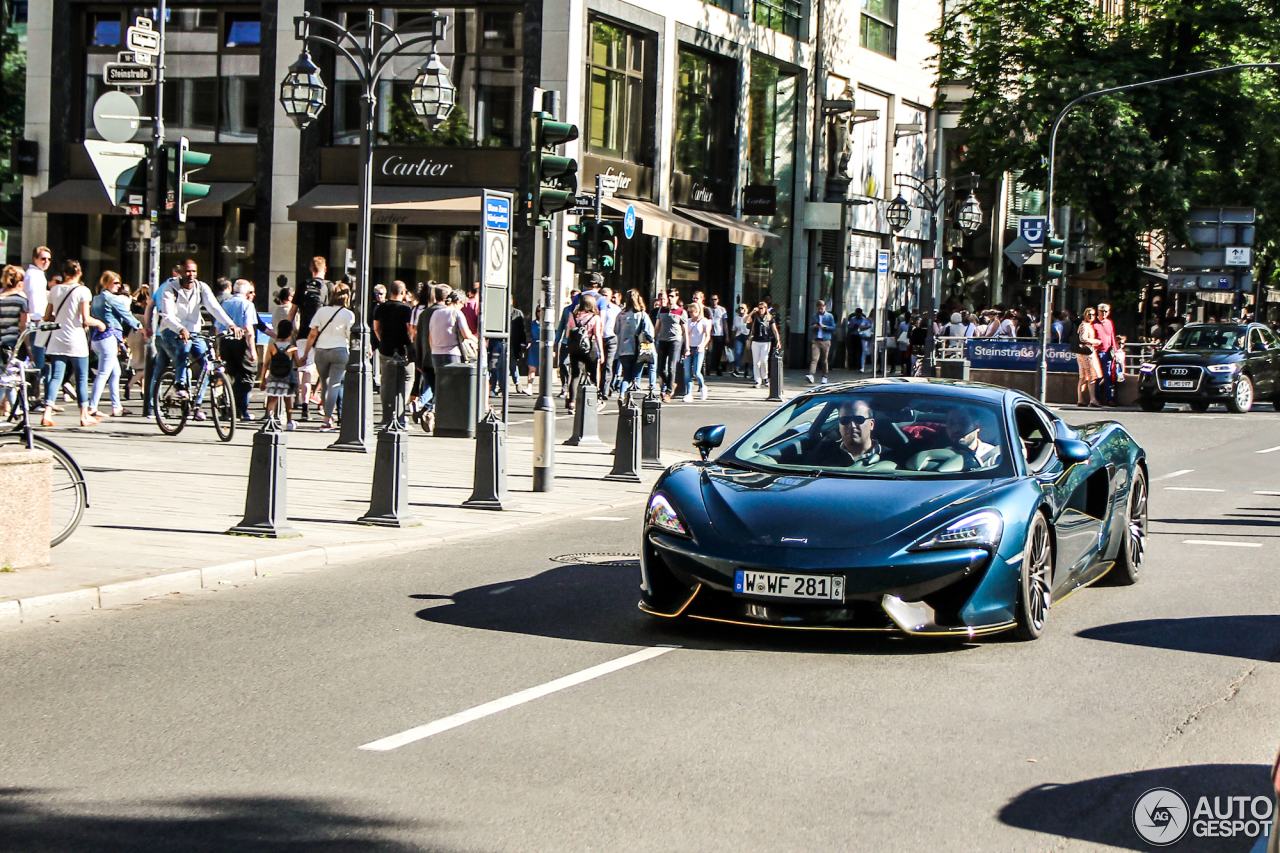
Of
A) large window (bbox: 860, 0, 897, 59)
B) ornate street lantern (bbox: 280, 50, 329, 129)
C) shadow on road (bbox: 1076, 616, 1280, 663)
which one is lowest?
shadow on road (bbox: 1076, 616, 1280, 663)

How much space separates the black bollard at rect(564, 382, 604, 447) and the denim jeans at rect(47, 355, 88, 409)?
5.76 metres

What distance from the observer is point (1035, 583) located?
7828 mm

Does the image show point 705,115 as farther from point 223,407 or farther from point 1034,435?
point 1034,435

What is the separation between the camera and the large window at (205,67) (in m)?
35.5

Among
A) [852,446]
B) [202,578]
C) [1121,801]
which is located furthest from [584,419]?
[1121,801]

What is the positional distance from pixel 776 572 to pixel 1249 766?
233cm

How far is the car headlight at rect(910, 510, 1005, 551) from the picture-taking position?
23.6ft

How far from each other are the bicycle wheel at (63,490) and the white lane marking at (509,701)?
4260mm

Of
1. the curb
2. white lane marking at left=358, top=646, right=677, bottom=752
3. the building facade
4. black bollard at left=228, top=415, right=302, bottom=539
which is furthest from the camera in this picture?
the building facade

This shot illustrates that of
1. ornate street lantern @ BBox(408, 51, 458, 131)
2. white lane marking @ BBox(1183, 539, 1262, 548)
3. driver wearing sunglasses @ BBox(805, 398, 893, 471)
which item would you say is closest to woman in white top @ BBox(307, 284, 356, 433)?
ornate street lantern @ BBox(408, 51, 458, 131)

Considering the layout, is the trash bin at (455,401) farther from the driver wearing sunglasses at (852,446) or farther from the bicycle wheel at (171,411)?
the driver wearing sunglasses at (852,446)

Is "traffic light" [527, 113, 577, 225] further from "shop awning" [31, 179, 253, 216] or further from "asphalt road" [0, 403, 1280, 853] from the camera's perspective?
"shop awning" [31, 179, 253, 216]

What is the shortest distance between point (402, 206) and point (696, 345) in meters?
7.94

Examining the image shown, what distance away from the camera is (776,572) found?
7.20 m
